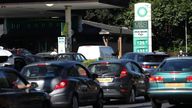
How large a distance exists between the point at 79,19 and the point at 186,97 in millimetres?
35668

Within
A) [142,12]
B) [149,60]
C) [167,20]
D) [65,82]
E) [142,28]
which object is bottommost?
[149,60]

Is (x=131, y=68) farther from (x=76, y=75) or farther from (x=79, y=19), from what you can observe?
(x=79, y=19)

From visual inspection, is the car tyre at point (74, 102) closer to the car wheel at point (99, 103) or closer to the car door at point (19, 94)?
the car wheel at point (99, 103)

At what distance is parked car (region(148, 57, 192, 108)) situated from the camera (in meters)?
16.3

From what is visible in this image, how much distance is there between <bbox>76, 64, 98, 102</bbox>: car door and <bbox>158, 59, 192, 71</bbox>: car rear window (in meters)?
2.00

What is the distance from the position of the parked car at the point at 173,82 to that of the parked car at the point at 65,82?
178cm

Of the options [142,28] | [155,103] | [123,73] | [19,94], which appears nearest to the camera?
[19,94]

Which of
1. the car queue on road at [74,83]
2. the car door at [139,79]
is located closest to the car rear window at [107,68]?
the car queue on road at [74,83]

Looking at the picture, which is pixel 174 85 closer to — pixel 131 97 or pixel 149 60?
pixel 131 97

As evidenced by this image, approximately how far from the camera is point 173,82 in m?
16.5

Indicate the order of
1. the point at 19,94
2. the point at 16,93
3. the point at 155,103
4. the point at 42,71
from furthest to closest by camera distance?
the point at 155,103
the point at 42,71
the point at 19,94
the point at 16,93

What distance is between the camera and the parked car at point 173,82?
53.5ft

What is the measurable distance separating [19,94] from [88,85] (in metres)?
4.83

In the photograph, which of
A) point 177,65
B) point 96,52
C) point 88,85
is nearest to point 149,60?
point 177,65
